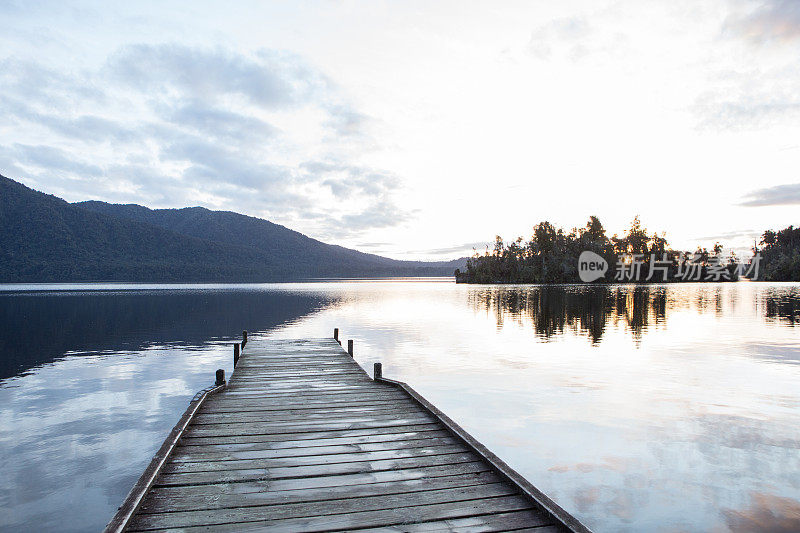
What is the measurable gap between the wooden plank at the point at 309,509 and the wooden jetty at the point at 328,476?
13mm

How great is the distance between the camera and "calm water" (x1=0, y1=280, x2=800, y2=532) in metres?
8.48

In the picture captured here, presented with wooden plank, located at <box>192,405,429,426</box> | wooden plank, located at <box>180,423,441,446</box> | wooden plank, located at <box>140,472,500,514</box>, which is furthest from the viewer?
wooden plank, located at <box>192,405,429,426</box>

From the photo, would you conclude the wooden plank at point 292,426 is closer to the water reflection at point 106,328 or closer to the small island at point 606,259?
the water reflection at point 106,328

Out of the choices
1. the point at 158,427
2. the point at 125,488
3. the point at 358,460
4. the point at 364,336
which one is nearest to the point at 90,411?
the point at 158,427

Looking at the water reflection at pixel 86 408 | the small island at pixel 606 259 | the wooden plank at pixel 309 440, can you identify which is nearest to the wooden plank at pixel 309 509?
the wooden plank at pixel 309 440

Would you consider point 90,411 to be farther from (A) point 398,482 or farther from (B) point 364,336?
(B) point 364,336

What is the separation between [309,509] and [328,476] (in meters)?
0.99

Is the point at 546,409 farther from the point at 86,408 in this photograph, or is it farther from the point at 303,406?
the point at 86,408

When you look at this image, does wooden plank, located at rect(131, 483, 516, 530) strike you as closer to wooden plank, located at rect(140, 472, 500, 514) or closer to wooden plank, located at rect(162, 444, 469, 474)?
wooden plank, located at rect(140, 472, 500, 514)

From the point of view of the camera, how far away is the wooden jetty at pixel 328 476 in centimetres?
521

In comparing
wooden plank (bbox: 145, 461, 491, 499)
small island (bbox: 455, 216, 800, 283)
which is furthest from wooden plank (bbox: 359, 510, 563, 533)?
small island (bbox: 455, 216, 800, 283)

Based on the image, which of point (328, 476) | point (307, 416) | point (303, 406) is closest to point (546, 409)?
point (303, 406)

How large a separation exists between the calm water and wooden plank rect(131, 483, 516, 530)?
318 cm

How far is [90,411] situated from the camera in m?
14.7
